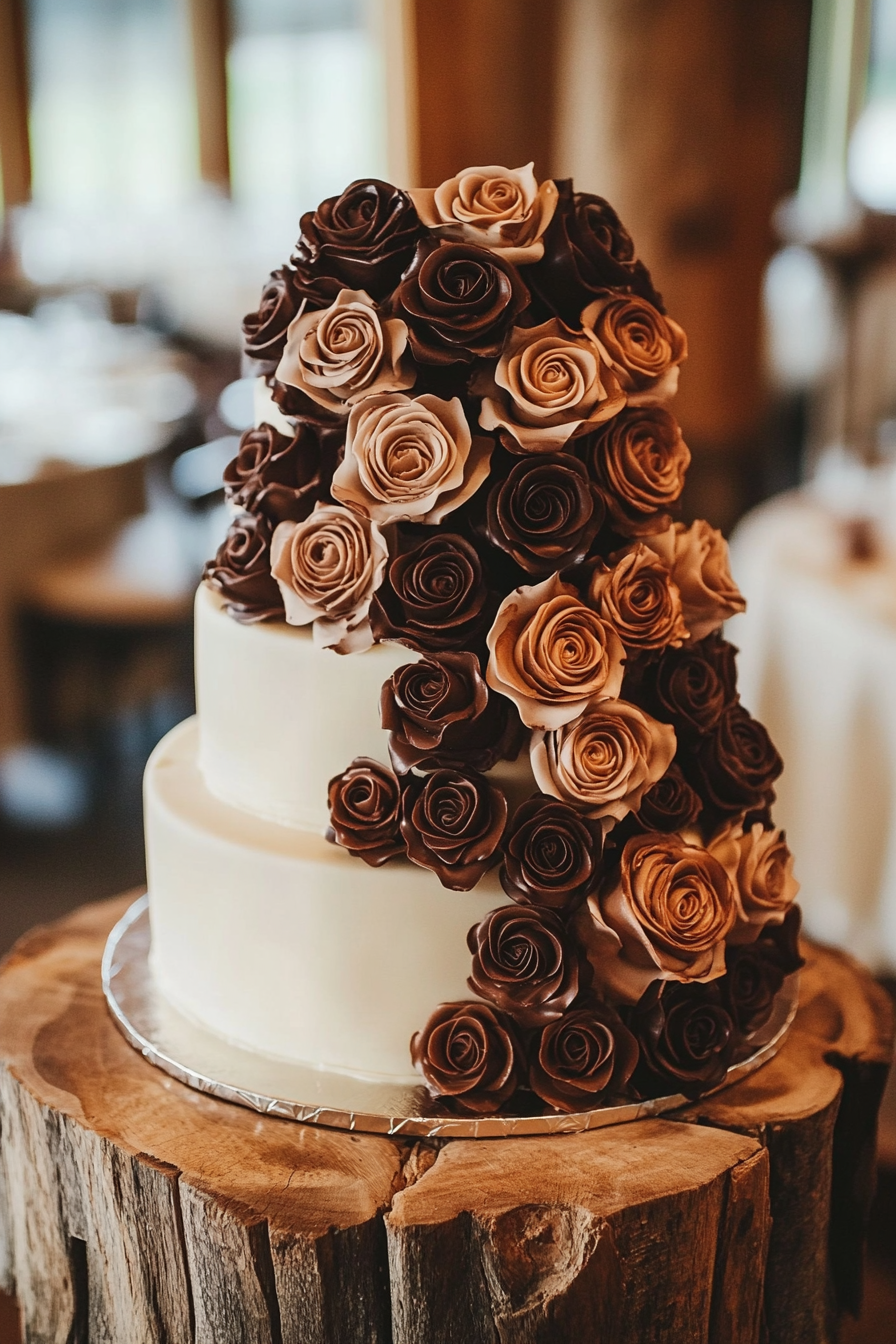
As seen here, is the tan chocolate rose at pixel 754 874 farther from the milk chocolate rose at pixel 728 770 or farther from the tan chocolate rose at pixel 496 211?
the tan chocolate rose at pixel 496 211

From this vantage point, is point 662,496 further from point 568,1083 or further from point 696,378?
point 696,378

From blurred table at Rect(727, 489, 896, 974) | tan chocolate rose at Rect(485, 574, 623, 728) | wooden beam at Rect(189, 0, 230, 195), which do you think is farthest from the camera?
wooden beam at Rect(189, 0, 230, 195)

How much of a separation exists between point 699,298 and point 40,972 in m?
4.85

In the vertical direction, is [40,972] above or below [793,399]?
above

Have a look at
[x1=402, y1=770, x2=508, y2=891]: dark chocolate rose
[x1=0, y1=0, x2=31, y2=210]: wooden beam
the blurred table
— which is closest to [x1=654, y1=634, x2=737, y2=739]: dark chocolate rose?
Answer: [x1=402, y1=770, x2=508, y2=891]: dark chocolate rose

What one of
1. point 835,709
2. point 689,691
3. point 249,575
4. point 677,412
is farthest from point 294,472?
point 677,412

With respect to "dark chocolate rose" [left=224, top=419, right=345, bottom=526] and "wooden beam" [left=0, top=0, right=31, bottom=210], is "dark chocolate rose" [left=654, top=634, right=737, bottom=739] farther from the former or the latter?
"wooden beam" [left=0, top=0, right=31, bottom=210]

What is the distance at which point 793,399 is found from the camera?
919cm

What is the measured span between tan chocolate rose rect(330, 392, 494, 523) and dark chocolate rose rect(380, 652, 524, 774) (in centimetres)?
15

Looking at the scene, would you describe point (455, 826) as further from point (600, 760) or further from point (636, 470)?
point (636, 470)

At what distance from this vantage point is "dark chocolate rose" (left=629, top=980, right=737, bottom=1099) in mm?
1427

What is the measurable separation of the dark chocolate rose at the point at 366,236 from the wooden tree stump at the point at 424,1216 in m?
0.90

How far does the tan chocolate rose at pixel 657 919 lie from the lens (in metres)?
1.34

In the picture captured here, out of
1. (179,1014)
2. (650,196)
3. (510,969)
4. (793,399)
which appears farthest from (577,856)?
(793,399)
